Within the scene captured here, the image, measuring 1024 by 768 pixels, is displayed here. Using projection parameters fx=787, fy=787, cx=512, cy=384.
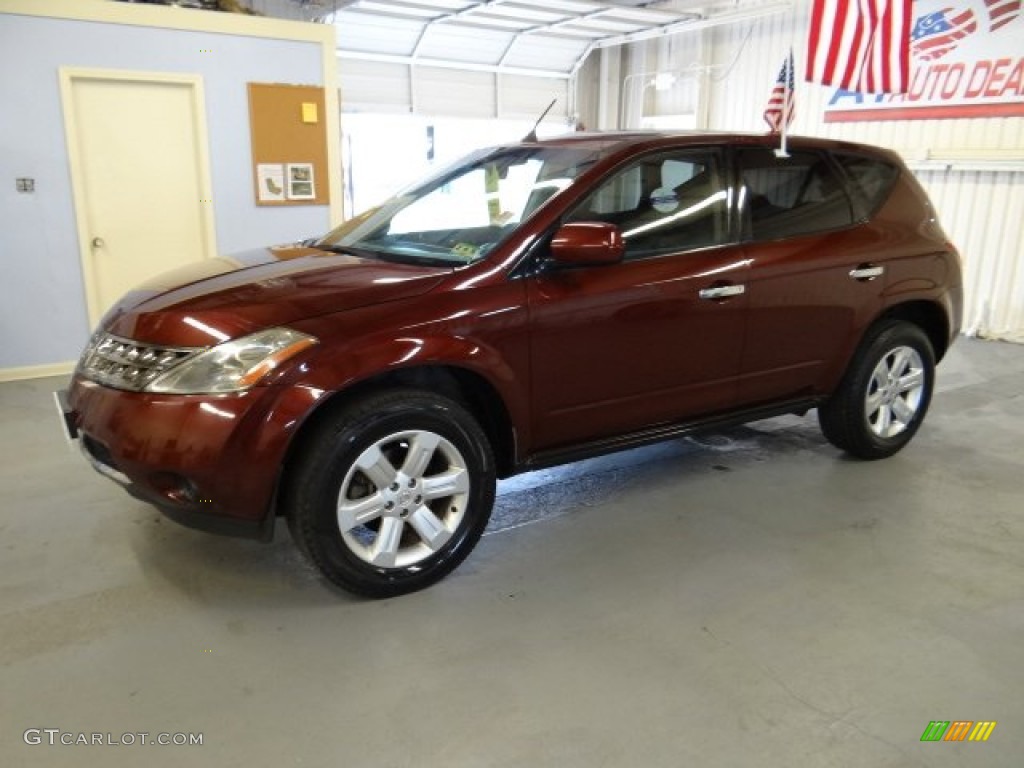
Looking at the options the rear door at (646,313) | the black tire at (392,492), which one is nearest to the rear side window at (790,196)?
the rear door at (646,313)

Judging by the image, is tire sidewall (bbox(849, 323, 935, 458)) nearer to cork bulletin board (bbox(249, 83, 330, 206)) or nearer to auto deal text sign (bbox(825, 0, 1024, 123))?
auto deal text sign (bbox(825, 0, 1024, 123))

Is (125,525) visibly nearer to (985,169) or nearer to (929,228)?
(929,228)

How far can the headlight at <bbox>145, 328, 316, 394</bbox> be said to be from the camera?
2307 millimetres

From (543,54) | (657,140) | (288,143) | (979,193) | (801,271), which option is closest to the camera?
(657,140)

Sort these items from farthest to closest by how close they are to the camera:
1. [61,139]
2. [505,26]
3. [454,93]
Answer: [454,93] → [505,26] → [61,139]

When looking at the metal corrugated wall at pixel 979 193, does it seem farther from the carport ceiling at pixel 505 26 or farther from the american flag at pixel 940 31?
the carport ceiling at pixel 505 26

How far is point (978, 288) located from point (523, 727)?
24.1ft

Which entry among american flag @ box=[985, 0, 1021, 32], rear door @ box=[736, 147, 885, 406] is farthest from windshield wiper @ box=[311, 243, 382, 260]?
american flag @ box=[985, 0, 1021, 32]

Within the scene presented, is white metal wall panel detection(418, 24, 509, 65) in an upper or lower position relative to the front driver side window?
upper

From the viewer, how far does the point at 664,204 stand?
3.10 meters

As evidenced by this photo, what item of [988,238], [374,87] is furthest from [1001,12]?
[374,87]

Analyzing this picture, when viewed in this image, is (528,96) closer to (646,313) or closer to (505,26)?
(505,26)

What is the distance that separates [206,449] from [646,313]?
1615mm

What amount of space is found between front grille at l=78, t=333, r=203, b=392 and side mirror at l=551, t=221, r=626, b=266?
1.21m
